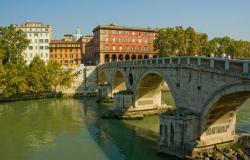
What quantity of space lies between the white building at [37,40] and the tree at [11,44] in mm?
16445

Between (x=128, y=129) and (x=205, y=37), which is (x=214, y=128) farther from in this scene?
(x=205, y=37)

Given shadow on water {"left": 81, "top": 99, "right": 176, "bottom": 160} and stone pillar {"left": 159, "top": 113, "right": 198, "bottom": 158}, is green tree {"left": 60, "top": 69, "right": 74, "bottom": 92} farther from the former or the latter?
stone pillar {"left": 159, "top": 113, "right": 198, "bottom": 158}

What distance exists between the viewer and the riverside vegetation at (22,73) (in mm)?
50719

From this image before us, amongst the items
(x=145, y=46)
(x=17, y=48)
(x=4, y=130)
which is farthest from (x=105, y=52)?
(x=4, y=130)

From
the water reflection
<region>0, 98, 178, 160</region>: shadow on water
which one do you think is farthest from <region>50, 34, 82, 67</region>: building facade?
<region>0, 98, 178, 160</region>: shadow on water

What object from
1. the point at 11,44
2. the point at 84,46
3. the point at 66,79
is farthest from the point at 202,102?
the point at 84,46

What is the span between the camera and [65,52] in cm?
9025

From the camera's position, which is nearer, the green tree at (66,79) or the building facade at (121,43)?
the green tree at (66,79)

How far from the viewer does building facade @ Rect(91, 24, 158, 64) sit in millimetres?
76438

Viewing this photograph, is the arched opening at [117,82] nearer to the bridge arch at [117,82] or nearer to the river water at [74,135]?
the bridge arch at [117,82]

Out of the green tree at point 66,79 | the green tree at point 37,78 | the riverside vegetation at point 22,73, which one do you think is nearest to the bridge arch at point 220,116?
the riverside vegetation at point 22,73

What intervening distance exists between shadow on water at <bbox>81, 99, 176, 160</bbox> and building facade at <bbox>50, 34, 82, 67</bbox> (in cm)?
5327

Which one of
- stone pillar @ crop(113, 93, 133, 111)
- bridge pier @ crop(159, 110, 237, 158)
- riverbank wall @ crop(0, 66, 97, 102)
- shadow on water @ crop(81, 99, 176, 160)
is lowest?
shadow on water @ crop(81, 99, 176, 160)

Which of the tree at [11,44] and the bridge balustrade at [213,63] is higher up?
the tree at [11,44]
